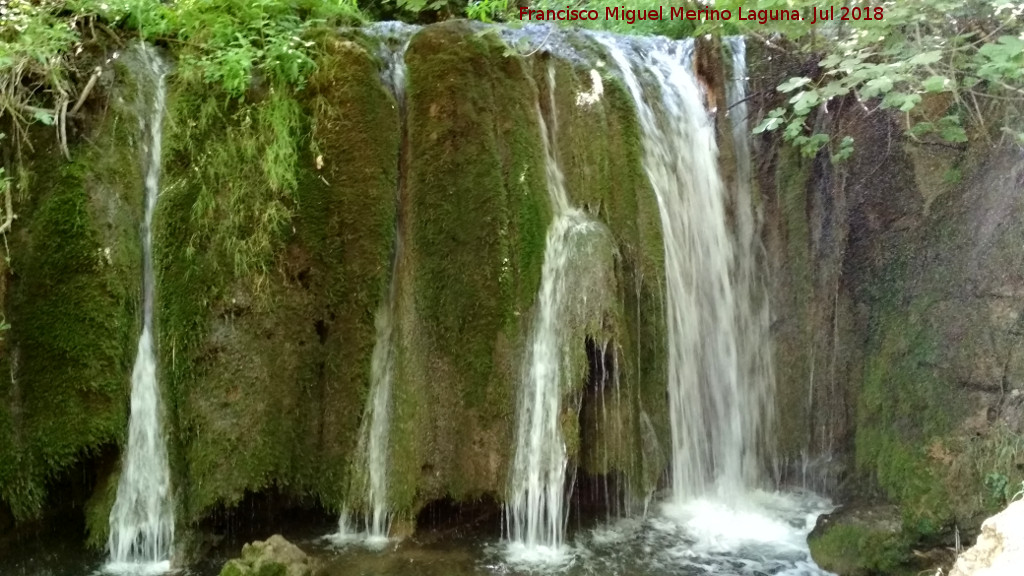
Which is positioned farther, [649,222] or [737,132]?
[737,132]

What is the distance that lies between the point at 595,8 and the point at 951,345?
17.2ft

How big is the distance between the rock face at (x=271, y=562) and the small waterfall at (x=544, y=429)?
1.40 m

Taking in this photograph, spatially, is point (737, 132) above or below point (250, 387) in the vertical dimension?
above

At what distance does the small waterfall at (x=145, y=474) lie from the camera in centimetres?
426

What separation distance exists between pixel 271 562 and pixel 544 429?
1855mm

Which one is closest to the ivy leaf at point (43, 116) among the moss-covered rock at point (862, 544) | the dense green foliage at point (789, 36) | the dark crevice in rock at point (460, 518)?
the dense green foliage at point (789, 36)

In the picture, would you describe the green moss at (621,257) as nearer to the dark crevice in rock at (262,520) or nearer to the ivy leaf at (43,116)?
the dark crevice in rock at (262,520)

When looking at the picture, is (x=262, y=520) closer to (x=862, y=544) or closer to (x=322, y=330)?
(x=322, y=330)

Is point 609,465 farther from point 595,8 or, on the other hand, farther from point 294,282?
point 595,8

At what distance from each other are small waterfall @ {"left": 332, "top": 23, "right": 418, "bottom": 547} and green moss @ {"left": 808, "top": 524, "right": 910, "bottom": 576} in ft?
9.59

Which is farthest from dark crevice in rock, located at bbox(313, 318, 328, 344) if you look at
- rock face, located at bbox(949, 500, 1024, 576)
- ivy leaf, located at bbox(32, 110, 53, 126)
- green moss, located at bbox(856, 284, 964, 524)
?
green moss, located at bbox(856, 284, 964, 524)

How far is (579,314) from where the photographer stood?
15.1 ft

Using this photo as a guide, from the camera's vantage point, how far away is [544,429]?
457cm

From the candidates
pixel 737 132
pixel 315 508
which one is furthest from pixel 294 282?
pixel 737 132
